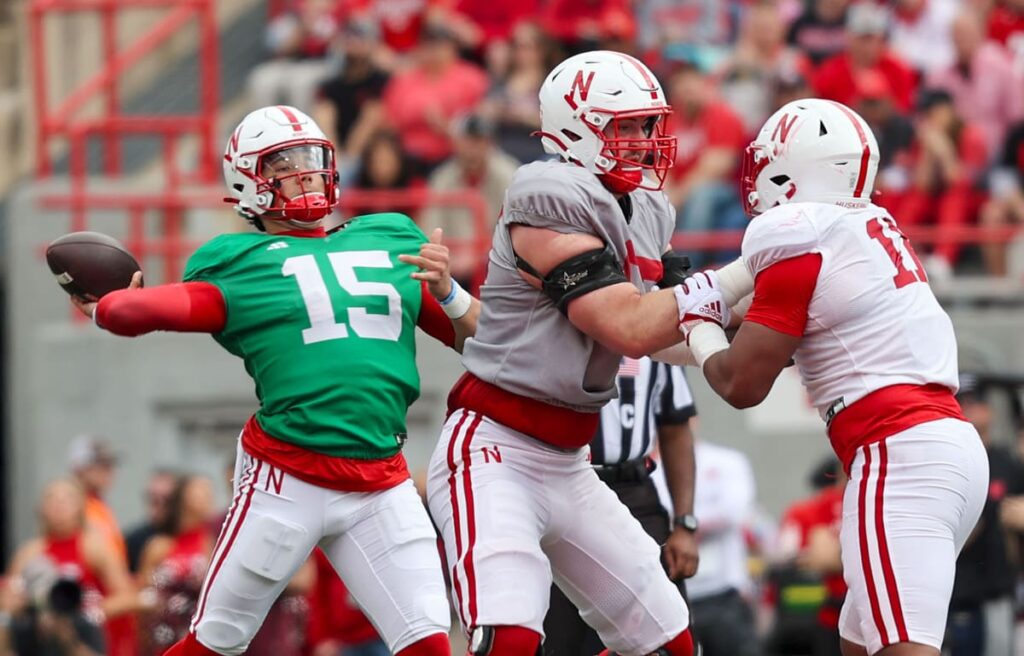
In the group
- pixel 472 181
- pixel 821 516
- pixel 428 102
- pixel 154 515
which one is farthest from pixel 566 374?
pixel 428 102

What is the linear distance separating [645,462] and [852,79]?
22.2ft

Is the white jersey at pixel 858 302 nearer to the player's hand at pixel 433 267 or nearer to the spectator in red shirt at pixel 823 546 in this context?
the player's hand at pixel 433 267

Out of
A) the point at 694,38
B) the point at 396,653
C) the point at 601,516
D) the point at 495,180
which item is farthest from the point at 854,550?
the point at 694,38

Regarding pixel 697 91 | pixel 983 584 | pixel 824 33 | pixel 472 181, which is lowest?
pixel 983 584

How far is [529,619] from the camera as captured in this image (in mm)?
6215

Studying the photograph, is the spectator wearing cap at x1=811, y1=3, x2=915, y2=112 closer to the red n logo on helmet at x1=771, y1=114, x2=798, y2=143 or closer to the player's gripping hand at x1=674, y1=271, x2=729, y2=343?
the red n logo on helmet at x1=771, y1=114, x2=798, y2=143

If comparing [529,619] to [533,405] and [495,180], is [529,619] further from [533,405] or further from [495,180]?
[495,180]

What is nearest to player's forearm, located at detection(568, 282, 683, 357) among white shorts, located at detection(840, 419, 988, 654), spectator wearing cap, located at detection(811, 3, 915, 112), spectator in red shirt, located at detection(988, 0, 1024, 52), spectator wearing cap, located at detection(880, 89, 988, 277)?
white shorts, located at detection(840, 419, 988, 654)

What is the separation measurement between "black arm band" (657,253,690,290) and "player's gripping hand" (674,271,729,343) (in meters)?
0.44

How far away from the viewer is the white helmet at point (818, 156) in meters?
6.24

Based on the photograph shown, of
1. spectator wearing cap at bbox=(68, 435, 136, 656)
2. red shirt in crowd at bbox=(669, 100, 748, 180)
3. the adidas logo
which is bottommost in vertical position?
spectator wearing cap at bbox=(68, 435, 136, 656)

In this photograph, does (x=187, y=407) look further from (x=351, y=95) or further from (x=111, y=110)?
(x=351, y=95)

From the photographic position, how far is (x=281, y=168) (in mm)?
6711

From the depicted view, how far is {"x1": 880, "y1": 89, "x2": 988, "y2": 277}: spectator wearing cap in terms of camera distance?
522 inches
